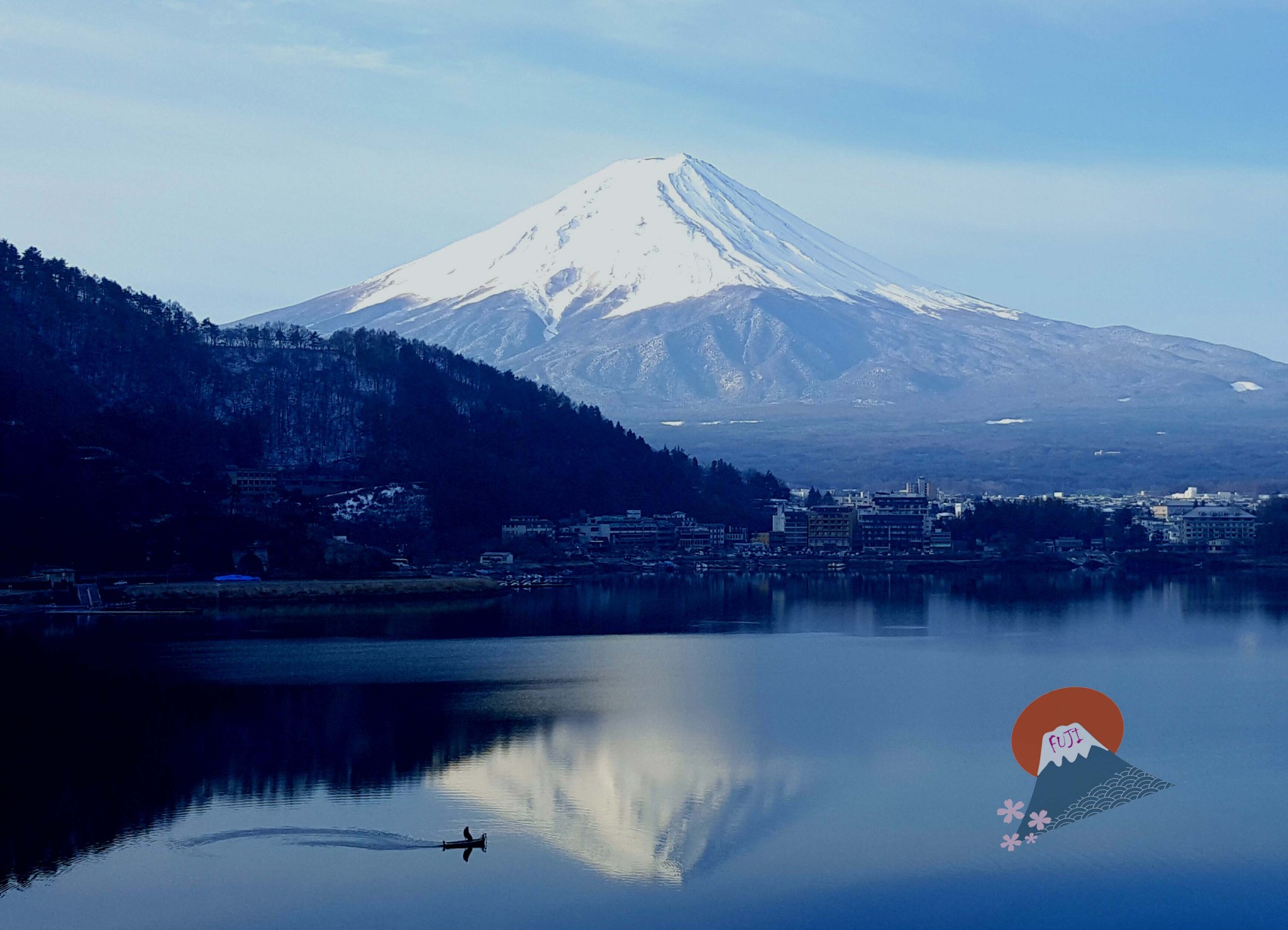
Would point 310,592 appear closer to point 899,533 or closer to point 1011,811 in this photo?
point 1011,811

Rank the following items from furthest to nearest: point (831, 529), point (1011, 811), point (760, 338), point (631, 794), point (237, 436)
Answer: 1. point (760, 338)
2. point (831, 529)
3. point (237, 436)
4. point (631, 794)
5. point (1011, 811)

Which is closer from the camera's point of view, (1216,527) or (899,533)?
(899,533)

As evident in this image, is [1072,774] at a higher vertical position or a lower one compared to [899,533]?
lower

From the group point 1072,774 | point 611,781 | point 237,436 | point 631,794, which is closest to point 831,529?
point 237,436

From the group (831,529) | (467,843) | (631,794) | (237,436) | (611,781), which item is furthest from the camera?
(831,529)

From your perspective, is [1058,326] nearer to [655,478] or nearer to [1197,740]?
[655,478]

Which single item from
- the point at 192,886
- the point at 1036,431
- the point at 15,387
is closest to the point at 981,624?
the point at 192,886

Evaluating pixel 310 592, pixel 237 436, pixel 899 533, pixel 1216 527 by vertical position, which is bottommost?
pixel 310 592
